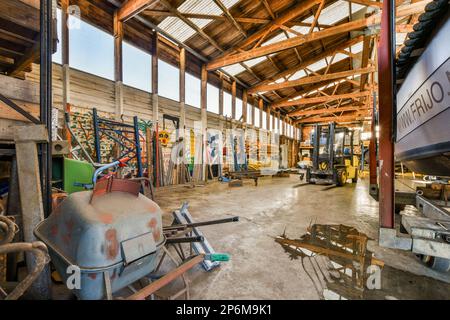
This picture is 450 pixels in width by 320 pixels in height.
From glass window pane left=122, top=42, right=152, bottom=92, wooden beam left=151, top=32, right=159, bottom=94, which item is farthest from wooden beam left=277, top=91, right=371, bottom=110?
glass window pane left=122, top=42, right=152, bottom=92

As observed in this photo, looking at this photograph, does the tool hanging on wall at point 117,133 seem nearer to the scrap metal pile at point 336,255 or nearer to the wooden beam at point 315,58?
the scrap metal pile at point 336,255

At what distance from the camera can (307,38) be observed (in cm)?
711

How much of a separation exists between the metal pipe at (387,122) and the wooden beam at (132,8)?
595cm

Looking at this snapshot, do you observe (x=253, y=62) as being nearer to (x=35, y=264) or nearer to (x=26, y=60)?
(x=26, y=60)

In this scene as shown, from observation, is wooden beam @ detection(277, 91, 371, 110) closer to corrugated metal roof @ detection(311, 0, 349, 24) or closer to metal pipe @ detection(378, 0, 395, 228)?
corrugated metal roof @ detection(311, 0, 349, 24)

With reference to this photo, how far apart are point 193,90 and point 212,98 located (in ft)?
5.02

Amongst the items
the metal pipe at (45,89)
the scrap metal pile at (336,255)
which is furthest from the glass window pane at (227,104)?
the metal pipe at (45,89)

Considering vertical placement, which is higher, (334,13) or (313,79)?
(334,13)

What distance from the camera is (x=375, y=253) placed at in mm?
2279

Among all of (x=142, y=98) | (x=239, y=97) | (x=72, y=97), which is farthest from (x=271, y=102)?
(x=72, y=97)

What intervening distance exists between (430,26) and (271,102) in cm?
1471

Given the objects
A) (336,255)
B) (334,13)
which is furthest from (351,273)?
(334,13)

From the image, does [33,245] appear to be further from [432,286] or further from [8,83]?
[432,286]

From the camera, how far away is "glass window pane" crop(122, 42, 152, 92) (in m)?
6.61
